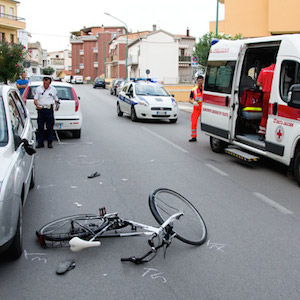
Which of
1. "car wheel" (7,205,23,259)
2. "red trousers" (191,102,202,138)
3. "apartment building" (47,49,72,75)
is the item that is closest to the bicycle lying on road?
"car wheel" (7,205,23,259)

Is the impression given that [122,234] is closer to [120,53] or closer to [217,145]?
[217,145]

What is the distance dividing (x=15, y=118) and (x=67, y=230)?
6.61 ft

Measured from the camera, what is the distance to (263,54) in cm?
1003

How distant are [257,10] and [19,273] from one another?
23708 millimetres

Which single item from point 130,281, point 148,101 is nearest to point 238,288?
point 130,281

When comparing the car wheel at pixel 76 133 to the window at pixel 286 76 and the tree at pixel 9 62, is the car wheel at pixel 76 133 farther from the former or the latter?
the tree at pixel 9 62

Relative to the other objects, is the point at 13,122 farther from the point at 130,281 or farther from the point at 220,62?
the point at 220,62

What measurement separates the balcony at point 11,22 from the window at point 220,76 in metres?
54.5

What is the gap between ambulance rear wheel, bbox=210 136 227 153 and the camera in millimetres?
10656

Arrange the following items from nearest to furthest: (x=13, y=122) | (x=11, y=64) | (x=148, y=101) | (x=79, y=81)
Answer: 1. (x=13, y=122)
2. (x=148, y=101)
3. (x=11, y=64)
4. (x=79, y=81)

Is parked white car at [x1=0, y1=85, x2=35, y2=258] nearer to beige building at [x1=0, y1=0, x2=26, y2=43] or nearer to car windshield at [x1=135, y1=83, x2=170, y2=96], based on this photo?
car windshield at [x1=135, y1=83, x2=170, y2=96]

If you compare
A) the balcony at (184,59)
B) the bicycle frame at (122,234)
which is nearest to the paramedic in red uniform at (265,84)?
the bicycle frame at (122,234)

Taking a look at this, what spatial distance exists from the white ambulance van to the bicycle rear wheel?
4136 mm

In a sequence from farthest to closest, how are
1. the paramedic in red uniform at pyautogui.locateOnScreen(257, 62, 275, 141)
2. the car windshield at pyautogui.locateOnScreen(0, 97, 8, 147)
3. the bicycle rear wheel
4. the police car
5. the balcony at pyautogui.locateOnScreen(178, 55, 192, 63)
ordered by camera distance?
the balcony at pyautogui.locateOnScreen(178, 55, 192, 63), the police car, the paramedic in red uniform at pyautogui.locateOnScreen(257, 62, 275, 141), the car windshield at pyautogui.locateOnScreen(0, 97, 8, 147), the bicycle rear wheel
